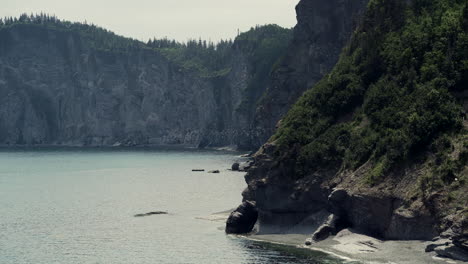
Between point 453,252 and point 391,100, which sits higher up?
point 391,100

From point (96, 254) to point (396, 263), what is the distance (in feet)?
89.9

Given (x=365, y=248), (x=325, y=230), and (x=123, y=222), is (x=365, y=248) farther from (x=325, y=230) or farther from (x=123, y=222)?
(x=123, y=222)

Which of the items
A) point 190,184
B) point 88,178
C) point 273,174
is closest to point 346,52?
point 273,174

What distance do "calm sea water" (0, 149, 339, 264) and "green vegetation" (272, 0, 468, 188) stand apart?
12297 mm

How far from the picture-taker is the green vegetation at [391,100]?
220ft

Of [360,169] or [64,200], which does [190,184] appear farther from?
[360,169]

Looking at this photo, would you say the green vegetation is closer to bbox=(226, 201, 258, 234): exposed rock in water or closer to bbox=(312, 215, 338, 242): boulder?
bbox=(312, 215, 338, 242): boulder

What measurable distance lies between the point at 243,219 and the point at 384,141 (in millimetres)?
17187

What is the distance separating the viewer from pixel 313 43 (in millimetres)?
178250

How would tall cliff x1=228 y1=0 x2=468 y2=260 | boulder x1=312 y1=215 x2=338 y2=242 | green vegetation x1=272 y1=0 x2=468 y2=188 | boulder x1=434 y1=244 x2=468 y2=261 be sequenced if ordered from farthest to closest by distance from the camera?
boulder x1=312 y1=215 x2=338 y2=242 < green vegetation x1=272 y1=0 x2=468 y2=188 < tall cliff x1=228 y1=0 x2=468 y2=260 < boulder x1=434 y1=244 x2=468 y2=261

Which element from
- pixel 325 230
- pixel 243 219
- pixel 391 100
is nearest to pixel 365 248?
pixel 325 230

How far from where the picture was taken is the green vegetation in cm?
6719

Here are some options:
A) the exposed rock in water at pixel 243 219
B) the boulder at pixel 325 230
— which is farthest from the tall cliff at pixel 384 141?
the exposed rock in water at pixel 243 219

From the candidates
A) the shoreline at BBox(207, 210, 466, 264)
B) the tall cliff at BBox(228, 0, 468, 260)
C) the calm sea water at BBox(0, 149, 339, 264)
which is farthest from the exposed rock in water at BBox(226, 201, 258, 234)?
the shoreline at BBox(207, 210, 466, 264)
